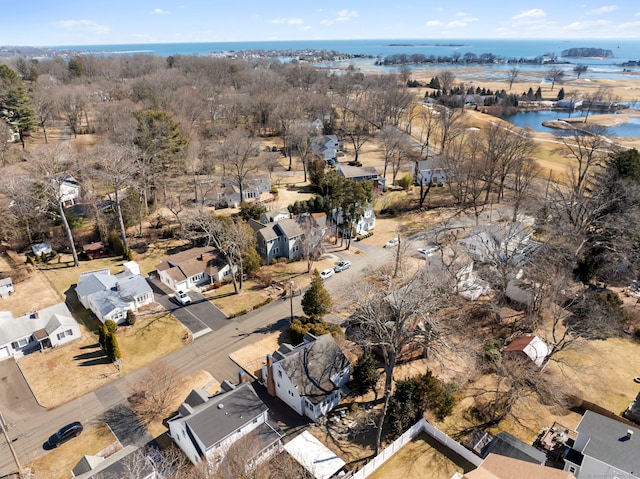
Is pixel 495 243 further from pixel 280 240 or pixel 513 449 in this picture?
pixel 280 240

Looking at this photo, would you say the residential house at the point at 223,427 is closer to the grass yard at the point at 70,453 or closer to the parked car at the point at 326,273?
the grass yard at the point at 70,453

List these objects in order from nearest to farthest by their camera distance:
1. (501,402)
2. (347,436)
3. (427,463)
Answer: (427,463)
(347,436)
(501,402)

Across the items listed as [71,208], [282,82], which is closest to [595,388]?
[71,208]

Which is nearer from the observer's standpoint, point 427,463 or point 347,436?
point 427,463

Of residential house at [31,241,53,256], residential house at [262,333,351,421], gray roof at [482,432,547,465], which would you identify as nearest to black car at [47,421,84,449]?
residential house at [262,333,351,421]

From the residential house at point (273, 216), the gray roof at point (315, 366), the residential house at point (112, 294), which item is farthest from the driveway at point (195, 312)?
the residential house at point (273, 216)

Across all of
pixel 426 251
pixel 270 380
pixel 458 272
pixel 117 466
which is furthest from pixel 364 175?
pixel 117 466

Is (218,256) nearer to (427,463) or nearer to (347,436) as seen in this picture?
(347,436)
